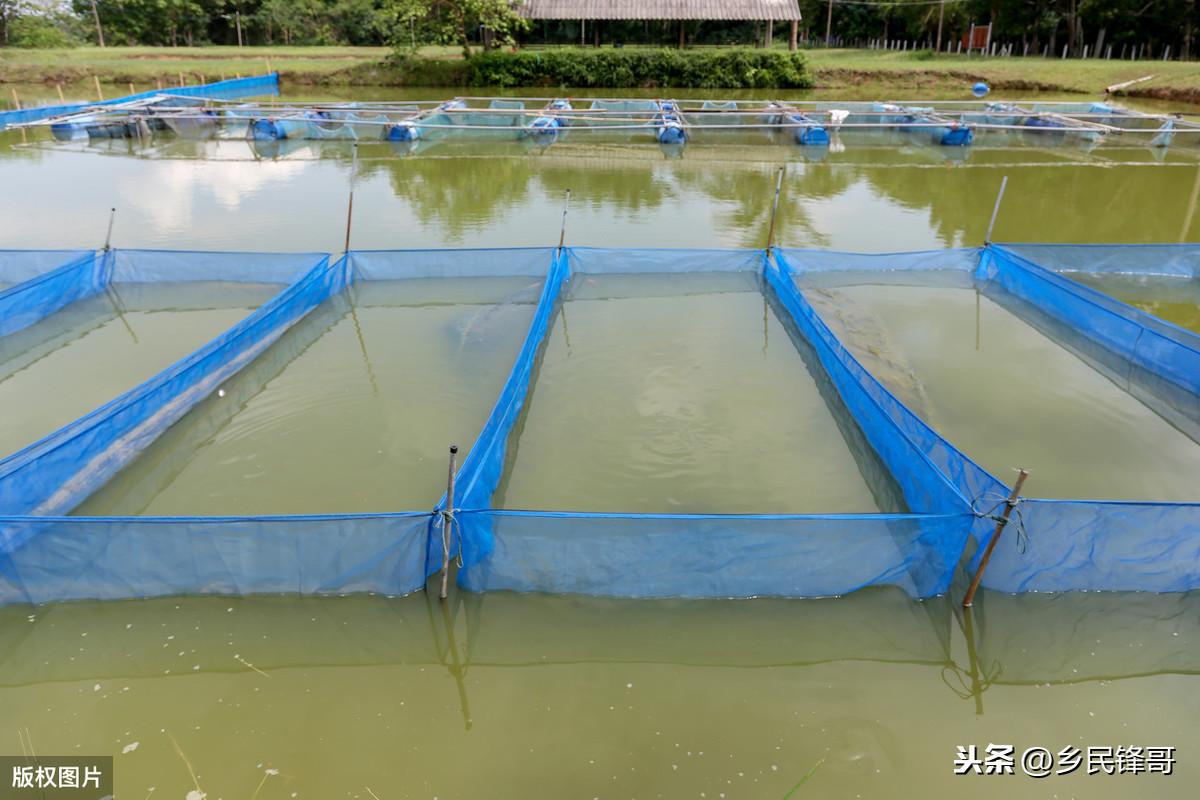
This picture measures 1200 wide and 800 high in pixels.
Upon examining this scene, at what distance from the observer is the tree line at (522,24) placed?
32.3 m

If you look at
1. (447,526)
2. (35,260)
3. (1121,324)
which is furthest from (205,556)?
(1121,324)

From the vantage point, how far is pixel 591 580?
15.9ft

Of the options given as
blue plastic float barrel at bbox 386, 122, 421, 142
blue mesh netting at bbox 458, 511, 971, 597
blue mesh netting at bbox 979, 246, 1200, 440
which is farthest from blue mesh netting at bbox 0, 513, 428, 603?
blue plastic float barrel at bbox 386, 122, 421, 142

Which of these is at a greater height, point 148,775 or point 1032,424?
point 1032,424

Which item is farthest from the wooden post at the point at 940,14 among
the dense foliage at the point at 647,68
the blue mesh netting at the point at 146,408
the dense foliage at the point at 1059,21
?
the blue mesh netting at the point at 146,408

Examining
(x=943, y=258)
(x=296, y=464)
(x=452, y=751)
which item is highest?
(x=943, y=258)

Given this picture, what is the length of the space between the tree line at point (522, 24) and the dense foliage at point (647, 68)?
1349mm

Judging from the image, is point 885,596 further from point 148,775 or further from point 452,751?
point 148,775

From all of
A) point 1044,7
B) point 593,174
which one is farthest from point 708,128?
point 1044,7

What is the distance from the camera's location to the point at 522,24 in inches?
1256

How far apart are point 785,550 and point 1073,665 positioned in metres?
1.96

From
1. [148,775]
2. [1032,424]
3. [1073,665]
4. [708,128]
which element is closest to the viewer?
[148,775]

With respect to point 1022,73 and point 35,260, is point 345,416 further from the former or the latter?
point 1022,73

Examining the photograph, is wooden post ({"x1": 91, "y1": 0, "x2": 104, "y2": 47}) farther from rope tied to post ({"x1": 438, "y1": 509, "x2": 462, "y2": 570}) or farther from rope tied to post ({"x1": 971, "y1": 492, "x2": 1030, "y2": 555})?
rope tied to post ({"x1": 971, "y1": 492, "x2": 1030, "y2": 555})
